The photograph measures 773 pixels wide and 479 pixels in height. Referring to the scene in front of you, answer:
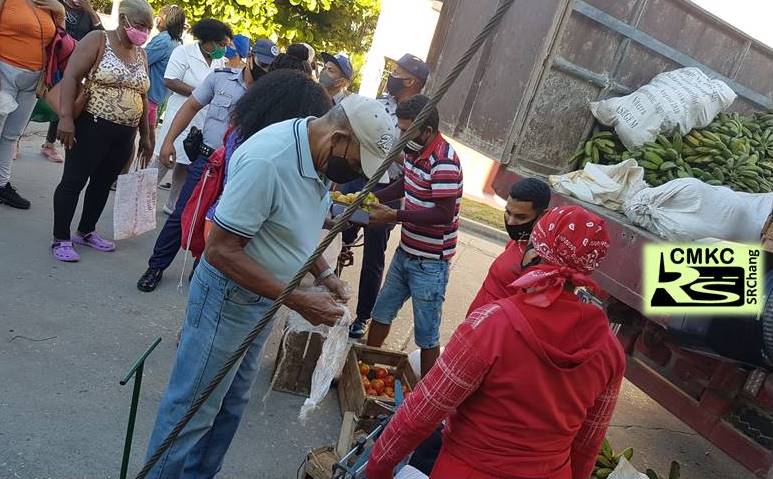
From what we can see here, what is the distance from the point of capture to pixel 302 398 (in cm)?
386

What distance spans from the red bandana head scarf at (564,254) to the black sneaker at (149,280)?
3.39 meters

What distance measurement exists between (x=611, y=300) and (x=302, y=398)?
2002 mm

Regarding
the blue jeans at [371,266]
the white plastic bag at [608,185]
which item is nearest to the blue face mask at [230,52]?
the blue jeans at [371,266]

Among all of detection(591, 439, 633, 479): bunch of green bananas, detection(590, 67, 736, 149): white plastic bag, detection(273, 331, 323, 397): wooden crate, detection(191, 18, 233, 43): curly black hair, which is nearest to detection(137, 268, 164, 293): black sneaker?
detection(273, 331, 323, 397): wooden crate

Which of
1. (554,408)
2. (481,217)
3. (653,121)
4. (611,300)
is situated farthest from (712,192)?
(481,217)

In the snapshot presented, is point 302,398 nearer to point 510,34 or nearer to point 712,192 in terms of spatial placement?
point 712,192

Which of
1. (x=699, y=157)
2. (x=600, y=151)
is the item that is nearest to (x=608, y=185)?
(x=600, y=151)

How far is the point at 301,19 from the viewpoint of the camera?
14875 millimetres

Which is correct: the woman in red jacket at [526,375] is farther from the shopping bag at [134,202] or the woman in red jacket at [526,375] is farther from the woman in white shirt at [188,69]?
the woman in white shirt at [188,69]

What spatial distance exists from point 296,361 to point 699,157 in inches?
133

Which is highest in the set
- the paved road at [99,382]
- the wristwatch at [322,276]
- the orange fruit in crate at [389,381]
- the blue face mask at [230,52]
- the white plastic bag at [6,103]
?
the blue face mask at [230,52]

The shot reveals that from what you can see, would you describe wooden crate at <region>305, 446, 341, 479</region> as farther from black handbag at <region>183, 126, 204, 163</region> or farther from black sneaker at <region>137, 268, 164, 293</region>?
black handbag at <region>183, 126, 204, 163</region>

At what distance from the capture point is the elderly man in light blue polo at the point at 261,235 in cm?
198

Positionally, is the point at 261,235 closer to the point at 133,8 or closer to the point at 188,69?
the point at 133,8
